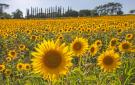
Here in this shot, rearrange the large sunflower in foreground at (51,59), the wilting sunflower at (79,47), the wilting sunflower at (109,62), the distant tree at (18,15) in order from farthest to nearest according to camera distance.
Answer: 1. the distant tree at (18,15)
2. the wilting sunflower at (79,47)
3. the wilting sunflower at (109,62)
4. the large sunflower in foreground at (51,59)

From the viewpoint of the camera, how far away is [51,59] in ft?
9.16

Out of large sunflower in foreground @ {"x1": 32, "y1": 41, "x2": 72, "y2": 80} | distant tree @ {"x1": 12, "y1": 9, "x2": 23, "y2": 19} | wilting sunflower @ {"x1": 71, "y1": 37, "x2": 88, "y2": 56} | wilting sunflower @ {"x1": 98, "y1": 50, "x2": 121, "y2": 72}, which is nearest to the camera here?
large sunflower in foreground @ {"x1": 32, "y1": 41, "x2": 72, "y2": 80}

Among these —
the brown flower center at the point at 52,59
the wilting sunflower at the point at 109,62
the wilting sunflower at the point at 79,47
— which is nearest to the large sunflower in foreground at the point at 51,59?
the brown flower center at the point at 52,59

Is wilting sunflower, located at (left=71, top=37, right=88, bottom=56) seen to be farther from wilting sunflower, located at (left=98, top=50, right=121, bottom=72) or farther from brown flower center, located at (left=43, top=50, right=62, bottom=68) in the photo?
brown flower center, located at (left=43, top=50, right=62, bottom=68)

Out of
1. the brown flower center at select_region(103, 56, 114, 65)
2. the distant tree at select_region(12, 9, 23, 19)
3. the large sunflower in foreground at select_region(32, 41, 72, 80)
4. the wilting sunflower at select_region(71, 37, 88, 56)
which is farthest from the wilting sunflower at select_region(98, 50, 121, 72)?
the distant tree at select_region(12, 9, 23, 19)

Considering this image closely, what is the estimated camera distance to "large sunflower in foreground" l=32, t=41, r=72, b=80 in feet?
9.08

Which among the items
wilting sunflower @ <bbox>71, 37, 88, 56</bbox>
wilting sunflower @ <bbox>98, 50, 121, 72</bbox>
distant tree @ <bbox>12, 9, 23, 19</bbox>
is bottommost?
distant tree @ <bbox>12, 9, 23, 19</bbox>

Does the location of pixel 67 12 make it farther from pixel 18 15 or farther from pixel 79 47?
pixel 79 47

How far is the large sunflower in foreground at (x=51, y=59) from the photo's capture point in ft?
9.08

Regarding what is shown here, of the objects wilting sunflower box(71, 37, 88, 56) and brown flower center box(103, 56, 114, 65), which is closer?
brown flower center box(103, 56, 114, 65)

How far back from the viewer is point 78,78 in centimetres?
429

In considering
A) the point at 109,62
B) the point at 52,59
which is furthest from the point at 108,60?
the point at 52,59

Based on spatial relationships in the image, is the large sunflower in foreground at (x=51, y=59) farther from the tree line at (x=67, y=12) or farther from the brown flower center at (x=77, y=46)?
the tree line at (x=67, y=12)

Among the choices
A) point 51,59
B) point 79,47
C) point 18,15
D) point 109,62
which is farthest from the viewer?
point 18,15
